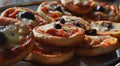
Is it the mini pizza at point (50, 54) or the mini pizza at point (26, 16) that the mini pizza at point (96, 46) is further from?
the mini pizza at point (26, 16)

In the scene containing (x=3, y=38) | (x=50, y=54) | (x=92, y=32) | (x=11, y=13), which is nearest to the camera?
(x=3, y=38)

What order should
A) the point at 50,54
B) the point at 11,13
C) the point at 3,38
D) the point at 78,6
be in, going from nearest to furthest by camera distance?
1. the point at 3,38
2. the point at 50,54
3. the point at 11,13
4. the point at 78,6

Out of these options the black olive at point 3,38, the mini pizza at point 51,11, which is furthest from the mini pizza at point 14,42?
the mini pizza at point 51,11

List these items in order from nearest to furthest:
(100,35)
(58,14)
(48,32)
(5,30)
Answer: (5,30) < (48,32) < (100,35) < (58,14)

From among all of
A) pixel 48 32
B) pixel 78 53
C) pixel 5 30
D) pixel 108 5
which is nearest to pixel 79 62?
pixel 78 53

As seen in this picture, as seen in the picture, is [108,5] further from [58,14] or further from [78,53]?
[78,53]

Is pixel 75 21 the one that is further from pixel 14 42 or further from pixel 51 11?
pixel 14 42

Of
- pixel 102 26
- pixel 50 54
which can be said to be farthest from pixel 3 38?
pixel 102 26
